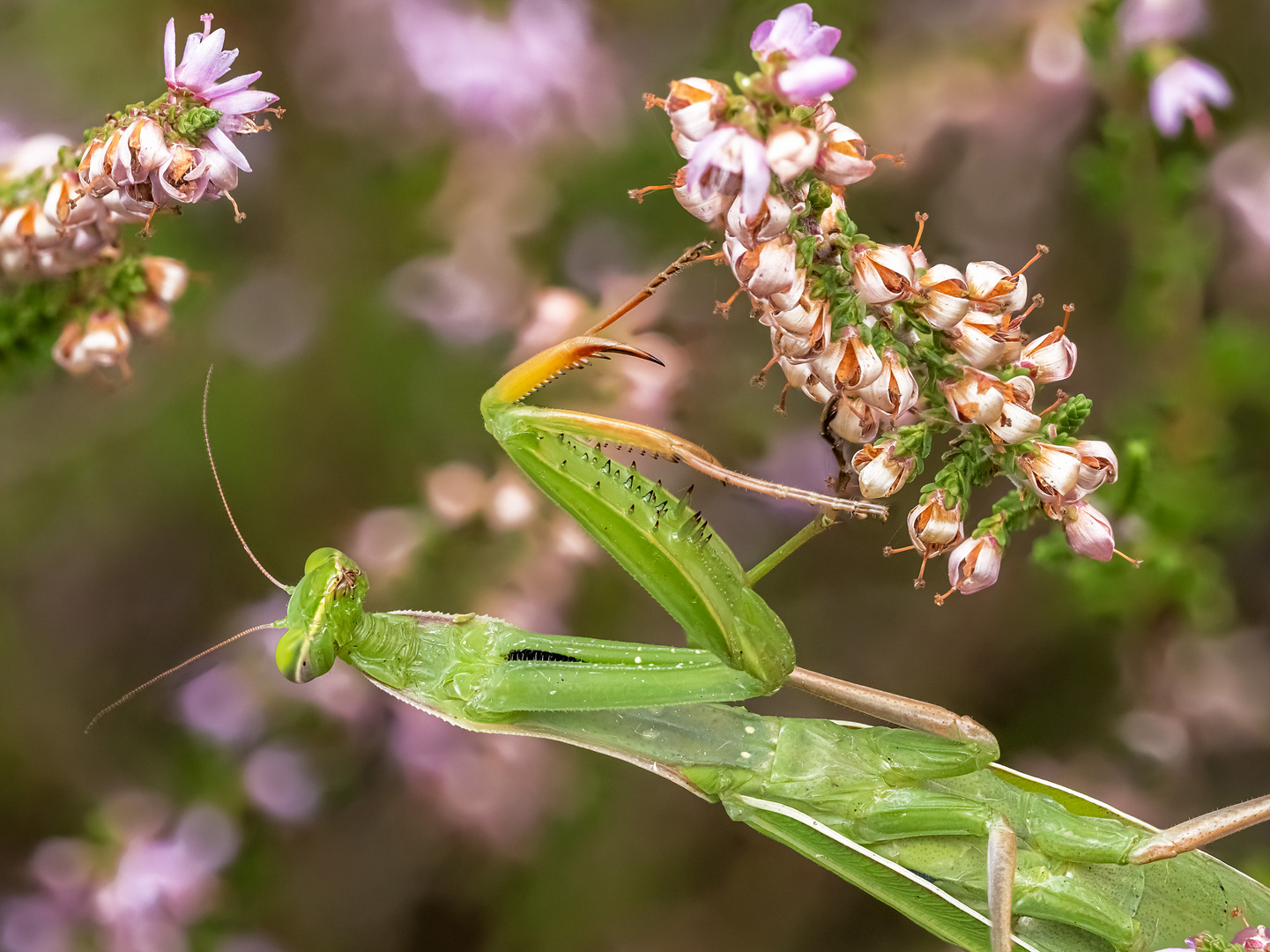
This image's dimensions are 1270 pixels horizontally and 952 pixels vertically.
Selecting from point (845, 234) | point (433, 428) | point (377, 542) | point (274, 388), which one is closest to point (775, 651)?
point (845, 234)

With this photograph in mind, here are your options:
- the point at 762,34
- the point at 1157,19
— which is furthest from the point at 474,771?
the point at 1157,19

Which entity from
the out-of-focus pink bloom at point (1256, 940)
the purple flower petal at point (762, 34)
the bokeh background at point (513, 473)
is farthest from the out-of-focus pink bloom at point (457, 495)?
the out-of-focus pink bloom at point (1256, 940)

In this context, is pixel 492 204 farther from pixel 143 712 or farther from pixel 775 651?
pixel 143 712

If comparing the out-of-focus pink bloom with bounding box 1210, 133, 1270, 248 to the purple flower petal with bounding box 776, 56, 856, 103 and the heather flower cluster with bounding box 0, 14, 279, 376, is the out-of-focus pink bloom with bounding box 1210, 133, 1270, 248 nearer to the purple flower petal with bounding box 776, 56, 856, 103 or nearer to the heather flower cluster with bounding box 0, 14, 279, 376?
the purple flower petal with bounding box 776, 56, 856, 103

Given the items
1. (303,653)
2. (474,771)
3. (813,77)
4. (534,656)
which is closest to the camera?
(813,77)

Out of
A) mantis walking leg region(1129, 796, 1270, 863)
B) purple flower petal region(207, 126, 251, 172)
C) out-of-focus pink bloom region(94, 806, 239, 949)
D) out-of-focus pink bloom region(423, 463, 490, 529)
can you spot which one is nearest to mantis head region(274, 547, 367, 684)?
out-of-focus pink bloom region(423, 463, 490, 529)

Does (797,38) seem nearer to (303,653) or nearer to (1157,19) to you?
(303,653)
